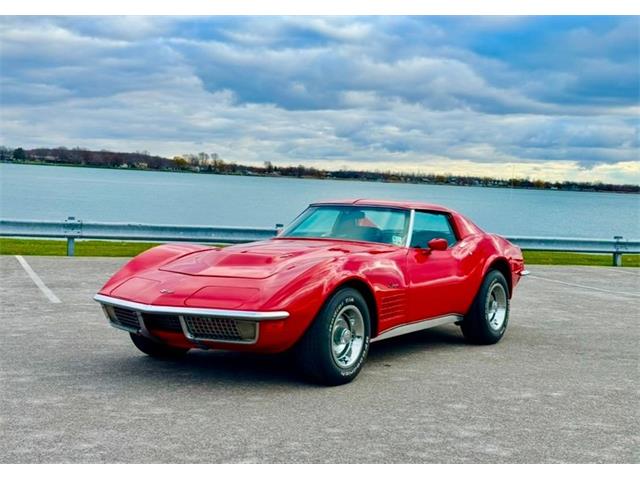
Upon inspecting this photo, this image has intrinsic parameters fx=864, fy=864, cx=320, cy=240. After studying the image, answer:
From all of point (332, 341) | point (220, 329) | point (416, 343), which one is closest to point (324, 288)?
point (332, 341)

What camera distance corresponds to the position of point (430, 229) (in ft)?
25.7

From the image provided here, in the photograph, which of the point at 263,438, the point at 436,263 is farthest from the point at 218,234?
the point at 263,438

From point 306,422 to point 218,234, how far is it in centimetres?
1278

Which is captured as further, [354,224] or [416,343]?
[416,343]

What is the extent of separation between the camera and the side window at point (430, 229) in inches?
299

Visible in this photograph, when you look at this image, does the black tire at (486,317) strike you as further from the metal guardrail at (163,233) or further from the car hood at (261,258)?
Answer: the metal guardrail at (163,233)

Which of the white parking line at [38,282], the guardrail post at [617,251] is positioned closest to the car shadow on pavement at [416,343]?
the white parking line at [38,282]

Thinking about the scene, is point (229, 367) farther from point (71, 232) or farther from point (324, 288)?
point (71, 232)

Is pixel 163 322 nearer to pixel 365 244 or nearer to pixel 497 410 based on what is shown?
pixel 365 244

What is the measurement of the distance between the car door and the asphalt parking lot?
45cm

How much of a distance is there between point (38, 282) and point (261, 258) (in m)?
6.40

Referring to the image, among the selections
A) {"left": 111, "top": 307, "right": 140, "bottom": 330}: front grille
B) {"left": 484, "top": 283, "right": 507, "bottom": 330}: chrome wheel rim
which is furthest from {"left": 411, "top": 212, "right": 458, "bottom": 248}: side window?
{"left": 111, "top": 307, "right": 140, "bottom": 330}: front grille

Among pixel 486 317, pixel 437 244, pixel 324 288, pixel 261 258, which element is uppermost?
pixel 437 244

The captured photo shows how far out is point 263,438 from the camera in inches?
190
